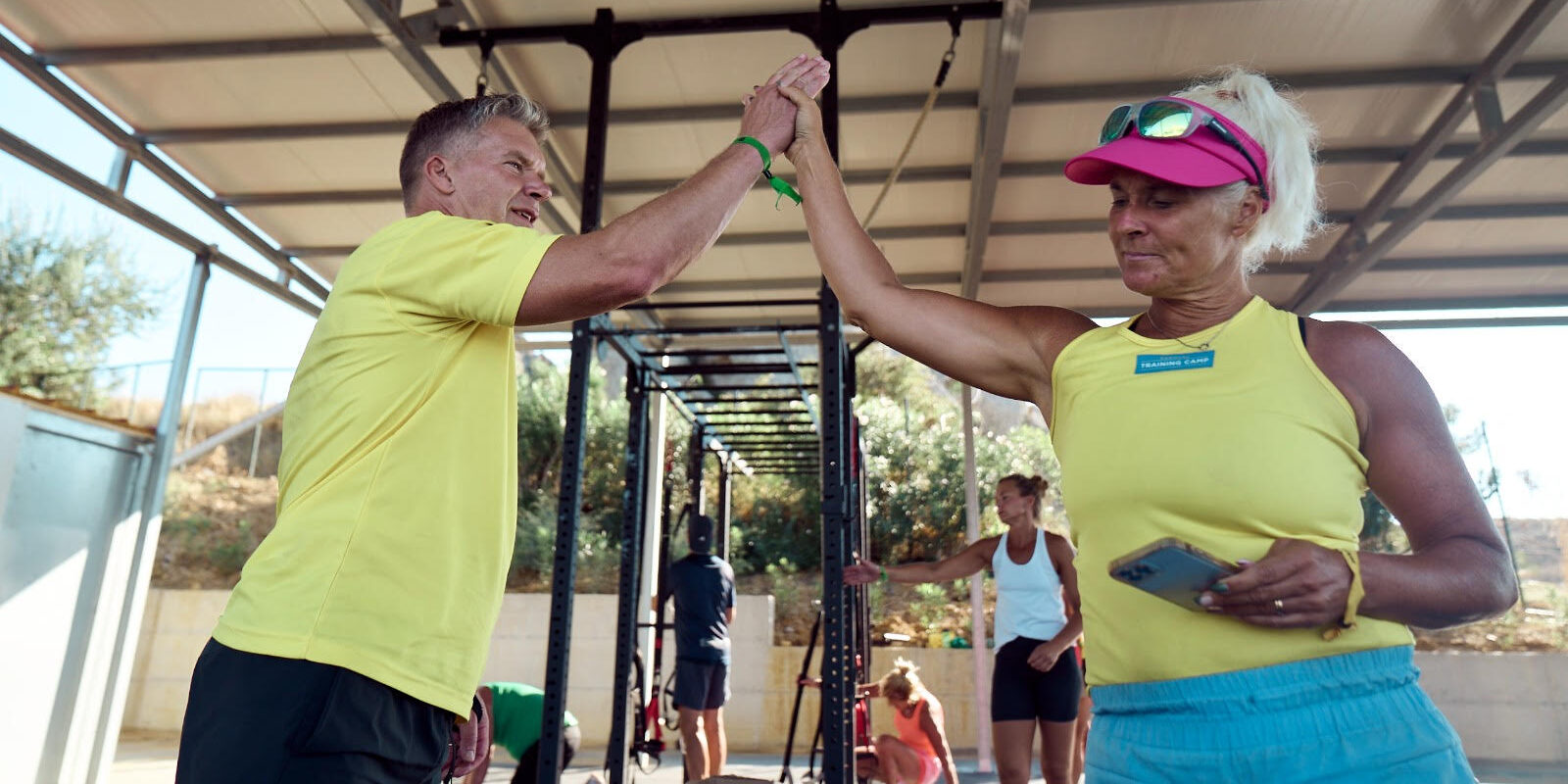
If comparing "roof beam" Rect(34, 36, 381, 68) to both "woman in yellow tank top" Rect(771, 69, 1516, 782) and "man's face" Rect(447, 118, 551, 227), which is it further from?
"woman in yellow tank top" Rect(771, 69, 1516, 782)

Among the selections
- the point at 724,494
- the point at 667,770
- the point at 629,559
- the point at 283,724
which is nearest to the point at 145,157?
the point at 629,559

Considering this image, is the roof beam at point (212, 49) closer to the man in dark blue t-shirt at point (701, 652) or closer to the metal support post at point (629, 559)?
the metal support post at point (629, 559)

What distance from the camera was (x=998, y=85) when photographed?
A: 450 centimetres

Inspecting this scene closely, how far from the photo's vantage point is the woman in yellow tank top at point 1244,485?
38.9 inches

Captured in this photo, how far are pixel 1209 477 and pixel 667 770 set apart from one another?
7.88 meters

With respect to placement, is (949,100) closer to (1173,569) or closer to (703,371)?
(703,371)

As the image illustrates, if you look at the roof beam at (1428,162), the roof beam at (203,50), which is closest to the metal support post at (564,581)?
the roof beam at (203,50)

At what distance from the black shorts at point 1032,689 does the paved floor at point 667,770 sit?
8.83ft

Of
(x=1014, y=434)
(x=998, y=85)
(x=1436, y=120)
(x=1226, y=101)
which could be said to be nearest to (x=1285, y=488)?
(x=1226, y=101)

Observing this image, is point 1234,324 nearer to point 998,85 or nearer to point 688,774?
point 998,85

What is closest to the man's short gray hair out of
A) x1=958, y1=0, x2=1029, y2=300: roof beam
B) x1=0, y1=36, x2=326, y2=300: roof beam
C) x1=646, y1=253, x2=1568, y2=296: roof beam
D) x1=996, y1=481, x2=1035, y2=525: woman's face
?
x1=958, y1=0, x2=1029, y2=300: roof beam

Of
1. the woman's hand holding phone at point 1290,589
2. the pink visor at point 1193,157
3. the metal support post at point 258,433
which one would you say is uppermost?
the metal support post at point 258,433

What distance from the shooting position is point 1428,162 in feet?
17.6

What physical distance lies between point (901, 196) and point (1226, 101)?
190 inches
